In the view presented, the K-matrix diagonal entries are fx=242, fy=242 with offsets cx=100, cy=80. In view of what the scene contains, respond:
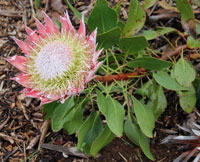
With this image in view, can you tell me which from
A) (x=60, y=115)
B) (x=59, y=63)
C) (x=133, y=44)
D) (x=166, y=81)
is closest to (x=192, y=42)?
(x=166, y=81)

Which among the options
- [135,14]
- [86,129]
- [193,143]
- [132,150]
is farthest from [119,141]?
[135,14]

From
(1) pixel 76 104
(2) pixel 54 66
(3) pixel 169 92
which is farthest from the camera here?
(3) pixel 169 92

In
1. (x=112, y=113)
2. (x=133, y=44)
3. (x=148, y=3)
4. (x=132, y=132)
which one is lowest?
(x=132, y=132)

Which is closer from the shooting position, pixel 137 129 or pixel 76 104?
pixel 137 129

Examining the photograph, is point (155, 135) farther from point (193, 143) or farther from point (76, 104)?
point (76, 104)

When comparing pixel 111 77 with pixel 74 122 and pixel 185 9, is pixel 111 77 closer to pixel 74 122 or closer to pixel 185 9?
pixel 74 122
